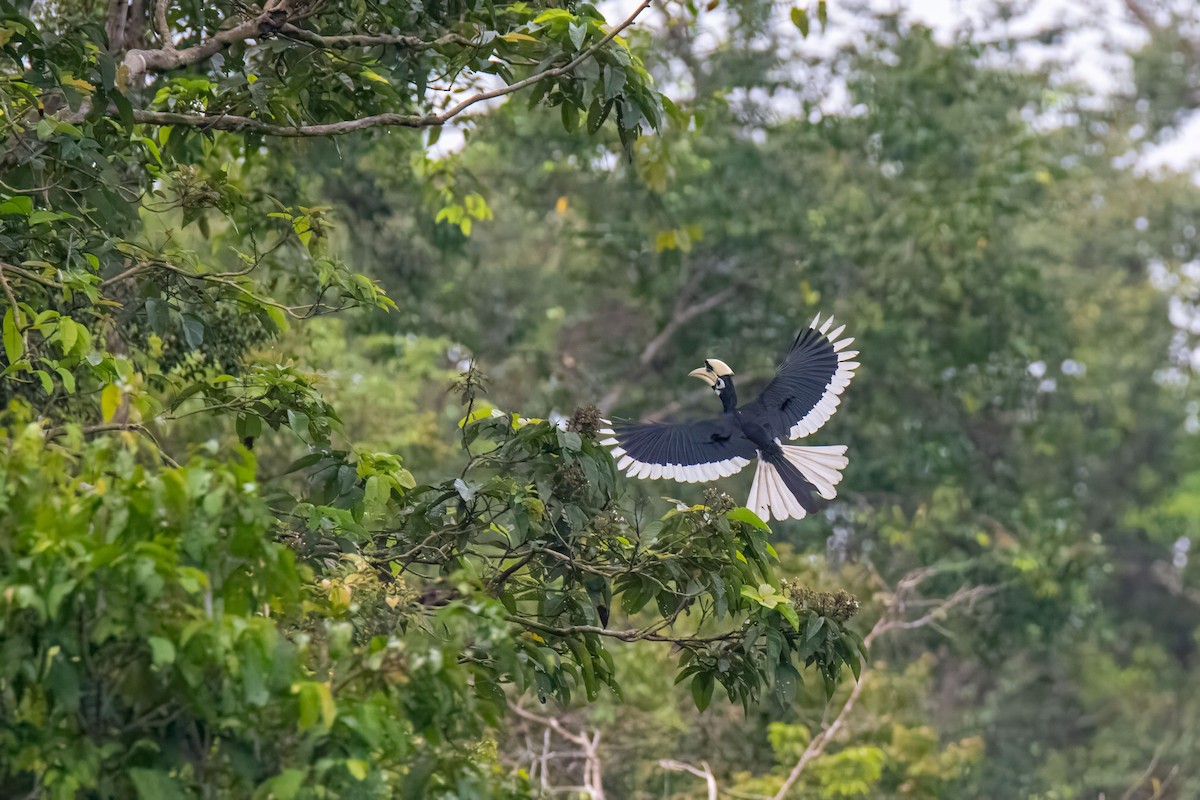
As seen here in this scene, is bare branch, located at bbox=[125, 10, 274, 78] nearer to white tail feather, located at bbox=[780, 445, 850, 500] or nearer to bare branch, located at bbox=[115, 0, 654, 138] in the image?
bare branch, located at bbox=[115, 0, 654, 138]

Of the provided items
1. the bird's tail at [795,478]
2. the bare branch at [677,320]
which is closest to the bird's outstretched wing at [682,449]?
the bird's tail at [795,478]

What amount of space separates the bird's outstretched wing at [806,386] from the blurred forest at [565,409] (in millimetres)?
901

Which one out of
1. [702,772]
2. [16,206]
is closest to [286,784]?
[16,206]

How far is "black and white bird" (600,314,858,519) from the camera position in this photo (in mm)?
5551

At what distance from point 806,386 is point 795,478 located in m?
0.36

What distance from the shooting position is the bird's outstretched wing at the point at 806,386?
18.3ft

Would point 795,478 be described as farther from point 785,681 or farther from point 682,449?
point 785,681

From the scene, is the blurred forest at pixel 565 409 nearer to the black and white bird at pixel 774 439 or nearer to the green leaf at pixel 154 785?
the green leaf at pixel 154 785

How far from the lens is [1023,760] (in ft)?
50.9

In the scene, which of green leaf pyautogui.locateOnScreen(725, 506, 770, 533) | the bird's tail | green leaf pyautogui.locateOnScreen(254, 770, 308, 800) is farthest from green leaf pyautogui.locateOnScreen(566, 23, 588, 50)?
green leaf pyautogui.locateOnScreen(254, 770, 308, 800)

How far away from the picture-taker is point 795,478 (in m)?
5.78

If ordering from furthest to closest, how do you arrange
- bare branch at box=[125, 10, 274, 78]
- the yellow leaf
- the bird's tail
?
the bird's tail → bare branch at box=[125, 10, 274, 78] → the yellow leaf

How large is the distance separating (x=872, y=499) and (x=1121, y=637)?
10278 mm

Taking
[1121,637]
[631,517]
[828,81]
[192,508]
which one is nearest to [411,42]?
[631,517]
